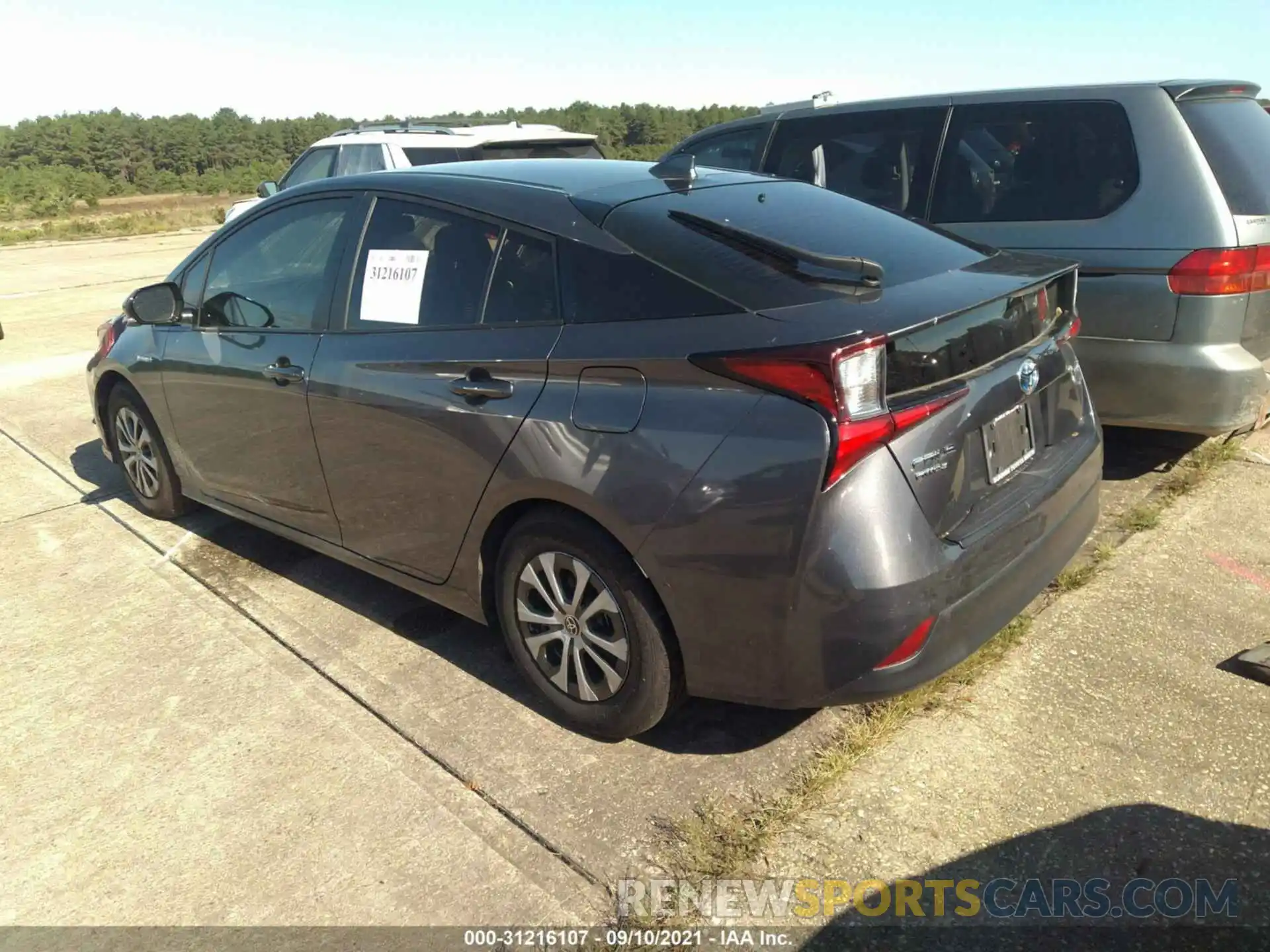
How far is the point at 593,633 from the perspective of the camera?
2.89 m

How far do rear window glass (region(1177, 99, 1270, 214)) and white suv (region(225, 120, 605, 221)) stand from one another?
18.6ft

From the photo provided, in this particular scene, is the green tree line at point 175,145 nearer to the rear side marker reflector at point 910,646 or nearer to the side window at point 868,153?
the side window at point 868,153

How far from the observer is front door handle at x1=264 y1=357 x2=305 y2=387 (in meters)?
3.65

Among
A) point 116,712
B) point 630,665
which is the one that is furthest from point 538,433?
point 116,712

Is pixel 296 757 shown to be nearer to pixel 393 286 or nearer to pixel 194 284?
pixel 393 286

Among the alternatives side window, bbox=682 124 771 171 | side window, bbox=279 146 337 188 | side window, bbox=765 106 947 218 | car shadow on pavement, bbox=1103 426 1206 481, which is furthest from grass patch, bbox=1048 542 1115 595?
side window, bbox=279 146 337 188

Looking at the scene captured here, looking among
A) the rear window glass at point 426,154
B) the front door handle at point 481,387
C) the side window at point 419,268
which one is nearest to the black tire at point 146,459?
the side window at point 419,268

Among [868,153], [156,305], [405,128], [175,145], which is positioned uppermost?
[175,145]

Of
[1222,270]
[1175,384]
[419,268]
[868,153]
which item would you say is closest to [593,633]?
[419,268]

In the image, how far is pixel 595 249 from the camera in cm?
284

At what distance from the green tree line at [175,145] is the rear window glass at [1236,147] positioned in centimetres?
4655

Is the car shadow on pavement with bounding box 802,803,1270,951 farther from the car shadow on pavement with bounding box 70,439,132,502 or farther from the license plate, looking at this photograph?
the car shadow on pavement with bounding box 70,439,132,502

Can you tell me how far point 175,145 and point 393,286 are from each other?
70282 millimetres

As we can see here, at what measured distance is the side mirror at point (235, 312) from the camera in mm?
3959
